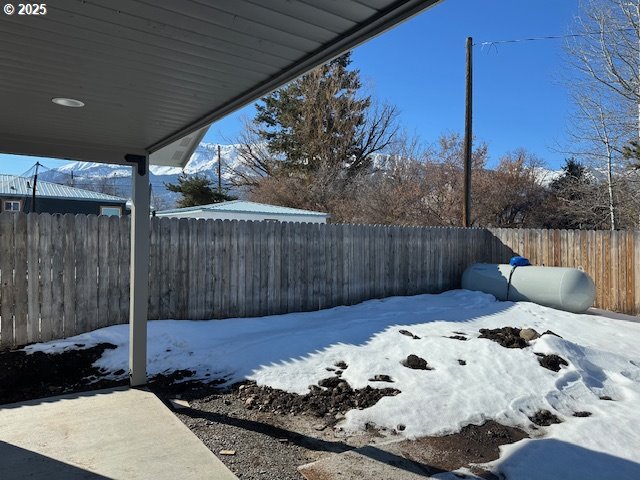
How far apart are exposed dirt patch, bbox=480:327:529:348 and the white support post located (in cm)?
448

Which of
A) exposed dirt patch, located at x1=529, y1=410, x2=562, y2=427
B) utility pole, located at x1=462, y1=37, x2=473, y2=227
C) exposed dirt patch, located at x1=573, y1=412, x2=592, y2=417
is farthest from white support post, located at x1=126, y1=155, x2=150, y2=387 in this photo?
utility pole, located at x1=462, y1=37, x2=473, y2=227

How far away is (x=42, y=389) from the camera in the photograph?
4.30 meters

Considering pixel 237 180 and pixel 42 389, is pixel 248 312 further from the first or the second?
pixel 237 180

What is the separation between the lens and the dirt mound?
3.95m

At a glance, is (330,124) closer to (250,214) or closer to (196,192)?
(196,192)

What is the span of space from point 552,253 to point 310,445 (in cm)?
899

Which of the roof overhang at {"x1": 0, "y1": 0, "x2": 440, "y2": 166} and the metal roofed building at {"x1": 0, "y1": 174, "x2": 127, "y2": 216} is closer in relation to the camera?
the roof overhang at {"x1": 0, "y1": 0, "x2": 440, "y2": 166}

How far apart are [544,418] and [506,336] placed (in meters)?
2.29

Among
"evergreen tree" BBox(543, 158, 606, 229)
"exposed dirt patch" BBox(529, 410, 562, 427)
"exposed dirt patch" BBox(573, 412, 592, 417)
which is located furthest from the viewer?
"evergreen tree" BBox(543, 158, 606, 229)

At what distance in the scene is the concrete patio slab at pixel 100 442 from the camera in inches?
108

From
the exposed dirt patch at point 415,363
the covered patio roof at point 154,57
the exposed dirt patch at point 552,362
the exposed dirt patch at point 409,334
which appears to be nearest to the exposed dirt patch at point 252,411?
the exposed dirt patch at point 415,363

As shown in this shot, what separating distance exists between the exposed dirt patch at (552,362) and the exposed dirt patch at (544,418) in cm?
112

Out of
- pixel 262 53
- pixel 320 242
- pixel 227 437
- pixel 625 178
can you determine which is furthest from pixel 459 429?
pixel 625 178

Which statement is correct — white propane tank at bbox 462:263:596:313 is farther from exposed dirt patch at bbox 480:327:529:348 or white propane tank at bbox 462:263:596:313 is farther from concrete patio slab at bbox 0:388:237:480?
concrete patio slab at bbox 0:388:237:480
